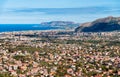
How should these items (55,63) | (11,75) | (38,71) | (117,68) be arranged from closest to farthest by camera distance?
(11,75), (38,71), (117,68), (55,63)

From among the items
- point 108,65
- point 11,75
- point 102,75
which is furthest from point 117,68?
point 11,75

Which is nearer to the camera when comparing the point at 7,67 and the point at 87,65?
the point at 7,67

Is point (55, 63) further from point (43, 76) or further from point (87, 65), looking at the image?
point (43, 76)

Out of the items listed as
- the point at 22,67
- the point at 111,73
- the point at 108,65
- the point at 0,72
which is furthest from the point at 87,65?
the point at 0,72

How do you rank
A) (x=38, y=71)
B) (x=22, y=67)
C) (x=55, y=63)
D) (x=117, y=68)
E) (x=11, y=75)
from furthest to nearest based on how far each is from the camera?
1. (x=55, y=63)
2. (x=117, y=68)
3. (x=22, y=67)
4. (x=38, y=71)
5. (x=11, y=75)

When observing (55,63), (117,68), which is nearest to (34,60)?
(55,63)

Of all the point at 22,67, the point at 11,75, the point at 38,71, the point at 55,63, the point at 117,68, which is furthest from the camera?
the point at 55,63

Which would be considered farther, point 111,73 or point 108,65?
point 108,65

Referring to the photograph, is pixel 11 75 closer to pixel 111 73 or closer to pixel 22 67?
pixel 22 67
